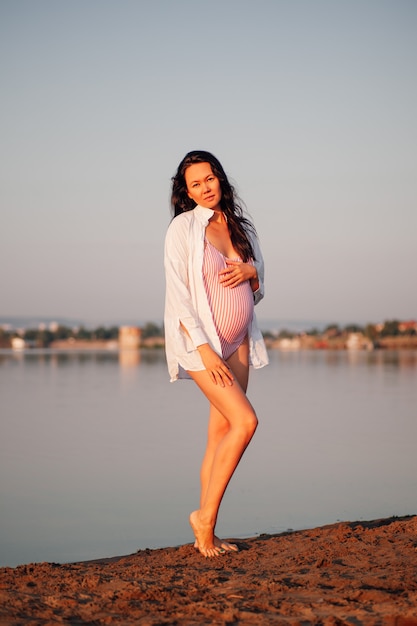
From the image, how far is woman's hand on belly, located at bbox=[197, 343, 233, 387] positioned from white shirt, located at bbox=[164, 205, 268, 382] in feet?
0.12

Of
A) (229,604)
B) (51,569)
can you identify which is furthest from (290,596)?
(51,569)

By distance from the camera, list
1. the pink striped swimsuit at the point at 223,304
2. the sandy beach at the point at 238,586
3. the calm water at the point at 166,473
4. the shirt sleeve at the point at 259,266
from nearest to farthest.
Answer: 1. the sandy beach at the point at 238,586
2. the pink striped swimsuit at the point at 223,304
3. the shirt sleeve at the point at 259,266
4. the calm water at the point at 166,473

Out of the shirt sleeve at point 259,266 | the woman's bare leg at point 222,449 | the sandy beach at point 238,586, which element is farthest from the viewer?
the shirt sleeve at point 259,266

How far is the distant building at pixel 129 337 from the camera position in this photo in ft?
305

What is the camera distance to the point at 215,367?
12.6 ft

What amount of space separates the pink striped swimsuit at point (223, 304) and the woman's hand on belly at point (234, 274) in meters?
0.02

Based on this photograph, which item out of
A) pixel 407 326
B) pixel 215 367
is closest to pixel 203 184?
pixel 215 367

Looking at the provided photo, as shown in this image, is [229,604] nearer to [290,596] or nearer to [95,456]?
[290,596]

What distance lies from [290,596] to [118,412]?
7752 mm

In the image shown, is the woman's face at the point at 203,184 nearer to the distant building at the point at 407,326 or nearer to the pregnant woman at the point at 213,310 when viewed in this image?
the pregnant woman at the point at 213,310

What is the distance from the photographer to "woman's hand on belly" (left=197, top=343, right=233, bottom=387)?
12.6ft

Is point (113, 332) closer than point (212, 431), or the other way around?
point (212, 431)

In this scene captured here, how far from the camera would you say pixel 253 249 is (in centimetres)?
424

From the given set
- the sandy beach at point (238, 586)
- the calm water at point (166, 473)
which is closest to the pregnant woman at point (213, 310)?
the sandy beach at point (238, 586)
